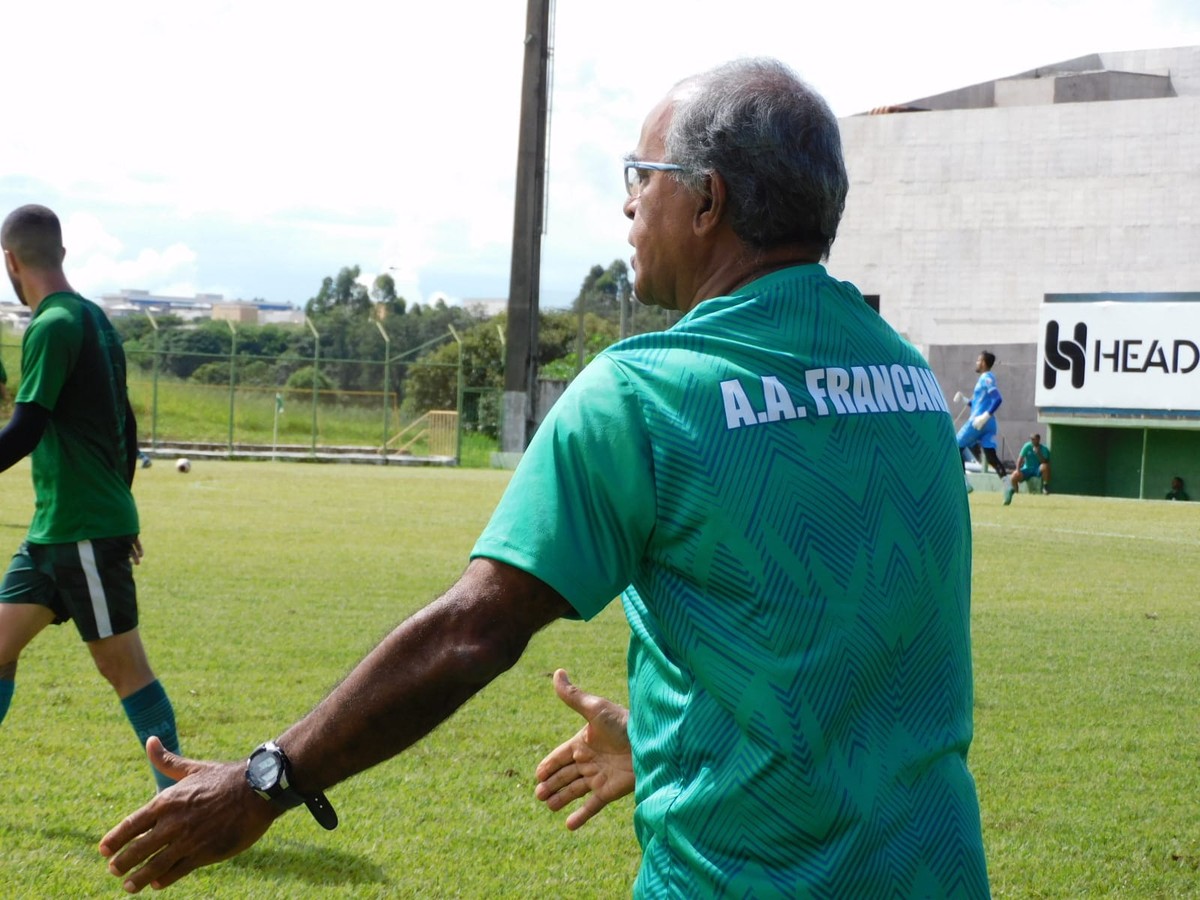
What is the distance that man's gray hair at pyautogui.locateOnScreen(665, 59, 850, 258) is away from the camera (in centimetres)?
209

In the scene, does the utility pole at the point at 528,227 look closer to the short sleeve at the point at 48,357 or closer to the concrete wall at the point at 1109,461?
the concrete wall at the point at 1109,461

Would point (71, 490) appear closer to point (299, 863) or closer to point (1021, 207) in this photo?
point (299, 863)

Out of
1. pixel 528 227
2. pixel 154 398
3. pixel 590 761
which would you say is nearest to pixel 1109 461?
pixel 528 227

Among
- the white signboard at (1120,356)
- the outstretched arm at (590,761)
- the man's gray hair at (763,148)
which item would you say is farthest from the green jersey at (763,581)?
the white signboard at (1120,356)

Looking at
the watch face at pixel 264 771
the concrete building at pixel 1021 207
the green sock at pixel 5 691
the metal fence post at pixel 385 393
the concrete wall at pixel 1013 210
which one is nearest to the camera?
the watch face at pixel 264 771

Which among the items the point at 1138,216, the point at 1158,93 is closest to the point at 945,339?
the point at 1138,216

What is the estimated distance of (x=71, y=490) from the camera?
5.57 m

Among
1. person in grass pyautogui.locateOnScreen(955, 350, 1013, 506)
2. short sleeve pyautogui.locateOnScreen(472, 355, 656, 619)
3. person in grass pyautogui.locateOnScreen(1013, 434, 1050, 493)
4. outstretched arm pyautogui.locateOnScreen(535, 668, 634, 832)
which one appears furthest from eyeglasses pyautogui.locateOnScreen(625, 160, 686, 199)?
person in grass pyautogui.locateOnScreen(1013, 434, 1050, 493)

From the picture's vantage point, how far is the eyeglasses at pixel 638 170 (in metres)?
2.18

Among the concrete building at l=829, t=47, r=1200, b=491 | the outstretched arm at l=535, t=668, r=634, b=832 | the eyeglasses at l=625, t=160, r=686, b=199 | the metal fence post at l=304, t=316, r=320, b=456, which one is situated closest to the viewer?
the eyeglasses at l=625, t=160, r=686, b=199

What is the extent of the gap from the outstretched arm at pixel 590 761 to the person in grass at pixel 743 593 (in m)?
0.46

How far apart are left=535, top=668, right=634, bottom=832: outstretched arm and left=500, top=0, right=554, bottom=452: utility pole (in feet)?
117

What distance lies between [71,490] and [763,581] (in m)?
4.20

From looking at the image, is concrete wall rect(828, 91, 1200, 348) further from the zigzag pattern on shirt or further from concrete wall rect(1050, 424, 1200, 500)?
the zigzag pattern on shirt
